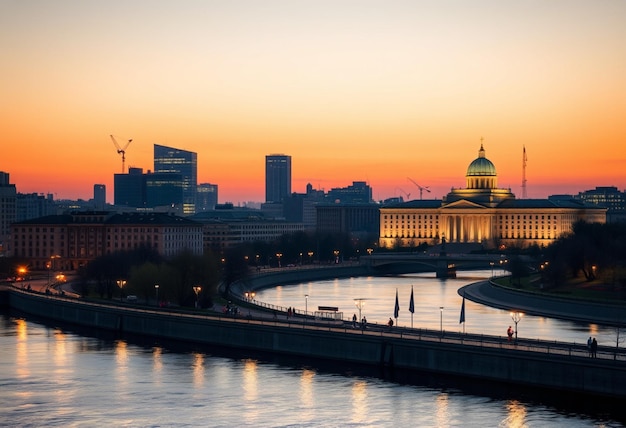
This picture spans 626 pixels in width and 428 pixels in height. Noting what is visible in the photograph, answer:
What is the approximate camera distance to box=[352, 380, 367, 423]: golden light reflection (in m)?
66.8

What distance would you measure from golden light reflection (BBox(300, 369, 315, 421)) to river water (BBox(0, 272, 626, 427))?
5 cm

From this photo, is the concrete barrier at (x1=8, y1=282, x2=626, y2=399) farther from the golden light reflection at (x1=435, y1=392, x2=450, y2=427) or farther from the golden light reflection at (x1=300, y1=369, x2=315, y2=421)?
the golden light reflection at (x1=300, y1=369, x2=315, y2=421)

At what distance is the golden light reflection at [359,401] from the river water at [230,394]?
0.05 metres

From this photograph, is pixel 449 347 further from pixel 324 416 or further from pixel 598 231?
pixel 598 231

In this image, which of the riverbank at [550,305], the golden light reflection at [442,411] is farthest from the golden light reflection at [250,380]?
the riverbank at [550,305]

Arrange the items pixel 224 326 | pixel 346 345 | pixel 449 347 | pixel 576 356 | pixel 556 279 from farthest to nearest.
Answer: pixel 556 279 < pixel 224 326 < pixel 346 345 < pixel 449 347 < pixel 576 356

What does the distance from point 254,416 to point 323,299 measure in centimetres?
8178

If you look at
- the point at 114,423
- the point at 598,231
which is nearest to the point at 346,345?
the point at 114,423

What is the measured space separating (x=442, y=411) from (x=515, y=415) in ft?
11.9

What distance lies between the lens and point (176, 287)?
124m

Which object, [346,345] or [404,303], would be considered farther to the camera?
[404,303]

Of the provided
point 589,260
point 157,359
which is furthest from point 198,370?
point 589,260

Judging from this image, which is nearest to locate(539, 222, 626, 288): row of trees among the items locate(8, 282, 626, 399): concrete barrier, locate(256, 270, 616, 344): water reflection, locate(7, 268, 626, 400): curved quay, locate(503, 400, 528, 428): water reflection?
locate(256, 270, 616, 344): water reflection

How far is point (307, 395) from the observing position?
72875 mm
